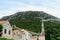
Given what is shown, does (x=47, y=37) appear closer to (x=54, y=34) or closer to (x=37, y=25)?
(x=54, y=34)

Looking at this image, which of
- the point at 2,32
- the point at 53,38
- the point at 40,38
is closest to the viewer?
the point at 2,32

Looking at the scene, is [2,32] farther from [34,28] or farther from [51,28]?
[34,28]

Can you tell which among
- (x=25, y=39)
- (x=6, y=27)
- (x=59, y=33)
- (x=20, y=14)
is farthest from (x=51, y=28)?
(x=20, y=14)

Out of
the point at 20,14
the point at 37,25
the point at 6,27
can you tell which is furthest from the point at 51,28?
the point at 20,14

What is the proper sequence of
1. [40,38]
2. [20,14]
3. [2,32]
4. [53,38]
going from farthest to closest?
[20,14]
[40,38]
[53,38]
[2,32]

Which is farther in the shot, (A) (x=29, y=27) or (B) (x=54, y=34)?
(A) (x=29, y=27)

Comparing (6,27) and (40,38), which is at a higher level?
(6,27)

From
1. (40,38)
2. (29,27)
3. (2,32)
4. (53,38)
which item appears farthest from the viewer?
(29,27)

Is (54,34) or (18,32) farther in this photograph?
(54,34)

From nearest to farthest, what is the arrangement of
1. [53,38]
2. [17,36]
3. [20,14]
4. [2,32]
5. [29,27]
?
[2,32], [17,36], [53,38], [29,27], [20,14]
